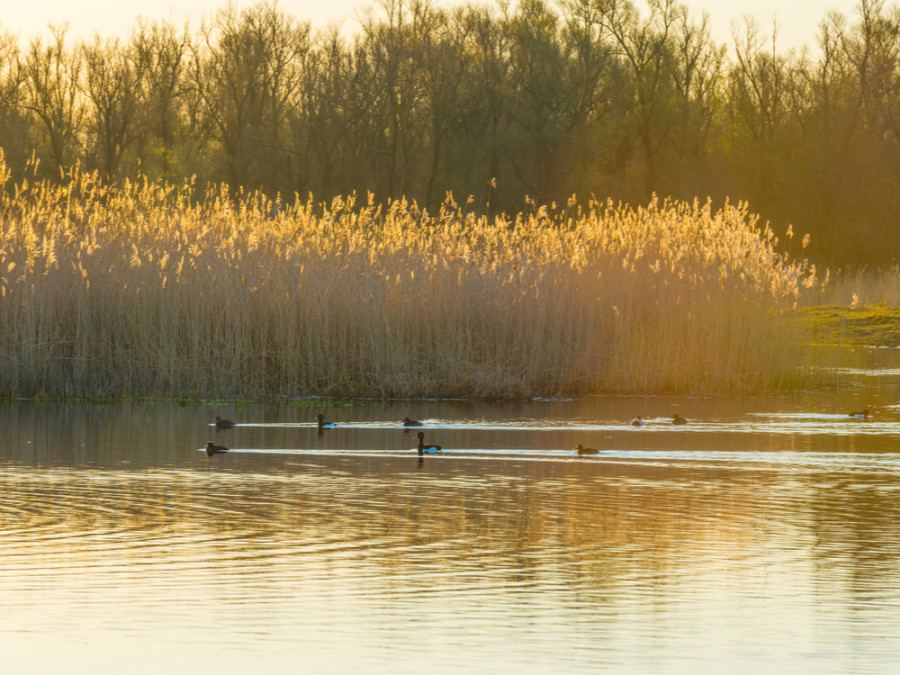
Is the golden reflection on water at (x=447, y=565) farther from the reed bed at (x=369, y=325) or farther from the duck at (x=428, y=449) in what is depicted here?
the reed bed at (x=369, y=325)

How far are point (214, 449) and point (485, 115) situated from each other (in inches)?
1358

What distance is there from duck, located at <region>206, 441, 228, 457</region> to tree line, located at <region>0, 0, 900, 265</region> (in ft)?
109

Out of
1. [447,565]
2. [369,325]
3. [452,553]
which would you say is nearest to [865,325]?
[369,325]

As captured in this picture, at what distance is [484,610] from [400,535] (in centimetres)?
173

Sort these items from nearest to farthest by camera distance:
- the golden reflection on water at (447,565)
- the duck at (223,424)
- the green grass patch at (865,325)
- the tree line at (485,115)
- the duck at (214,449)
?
the golden reflection on water at (447,565) → the duck at (214,449) → the duck at (223,424) → the green grass patch at (865,325) → the tree line at (485,115)

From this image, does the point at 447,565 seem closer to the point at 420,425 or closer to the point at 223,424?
the point at 420,425

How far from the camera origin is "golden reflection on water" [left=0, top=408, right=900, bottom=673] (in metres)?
4.71

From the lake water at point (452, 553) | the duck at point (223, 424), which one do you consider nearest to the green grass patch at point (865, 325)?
the lake water at point (452, 553)

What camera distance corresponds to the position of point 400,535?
22.9 ft

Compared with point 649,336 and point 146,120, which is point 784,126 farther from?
point 649,336

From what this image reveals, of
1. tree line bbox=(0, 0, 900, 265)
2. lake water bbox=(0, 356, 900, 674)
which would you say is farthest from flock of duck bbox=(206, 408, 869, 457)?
tree line bbox=(0, 0, 900, 265)

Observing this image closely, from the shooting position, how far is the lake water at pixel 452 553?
473 cm

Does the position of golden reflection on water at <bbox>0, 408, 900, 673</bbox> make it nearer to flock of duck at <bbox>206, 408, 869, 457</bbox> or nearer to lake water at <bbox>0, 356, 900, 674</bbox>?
lake water at <bbox>0, 356, 900, 674</bbox>

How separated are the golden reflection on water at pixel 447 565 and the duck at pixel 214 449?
62 cm
